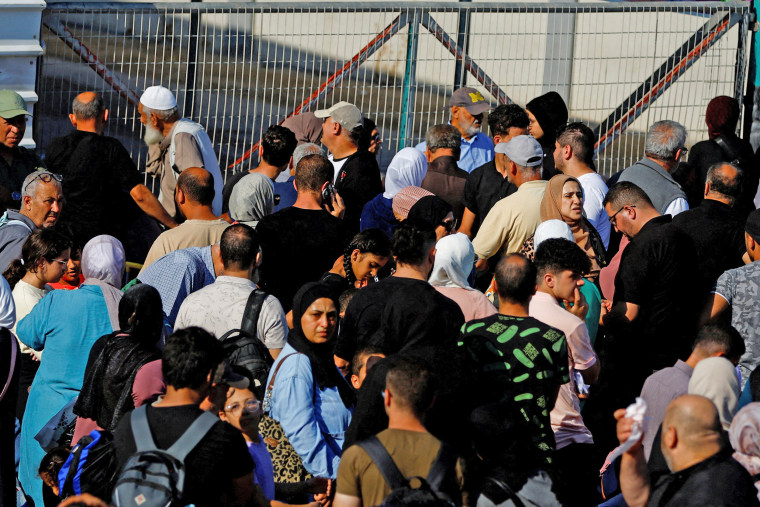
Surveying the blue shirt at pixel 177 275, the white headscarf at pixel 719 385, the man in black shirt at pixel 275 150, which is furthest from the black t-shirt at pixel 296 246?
the white headscarf at pixel 719 385

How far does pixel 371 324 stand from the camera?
6.04 metres

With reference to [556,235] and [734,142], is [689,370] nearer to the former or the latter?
[556,235]

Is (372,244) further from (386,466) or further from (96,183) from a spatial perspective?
(96,183)

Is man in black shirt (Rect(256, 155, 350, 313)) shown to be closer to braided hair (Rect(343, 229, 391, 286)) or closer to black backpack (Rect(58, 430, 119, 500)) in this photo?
braided hair (Rect(343, 229, 391, 286))

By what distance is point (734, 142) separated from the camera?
998 centimetres

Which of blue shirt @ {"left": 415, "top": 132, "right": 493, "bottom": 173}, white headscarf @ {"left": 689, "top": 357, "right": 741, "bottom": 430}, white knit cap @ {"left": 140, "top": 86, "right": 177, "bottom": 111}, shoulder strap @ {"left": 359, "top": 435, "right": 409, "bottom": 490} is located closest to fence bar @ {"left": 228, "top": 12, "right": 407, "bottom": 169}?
blue shirt @ {"left": 415, "top": 132, "right": 493, "bottom": 173}

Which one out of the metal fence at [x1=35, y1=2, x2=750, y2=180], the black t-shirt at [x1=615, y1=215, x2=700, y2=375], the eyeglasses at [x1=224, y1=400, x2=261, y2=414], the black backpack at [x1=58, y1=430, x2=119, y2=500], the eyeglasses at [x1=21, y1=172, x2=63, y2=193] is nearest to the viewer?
the black backpack at [x1=58, y1=430, x2=119, y2=500]

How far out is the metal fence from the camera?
33.1 feet

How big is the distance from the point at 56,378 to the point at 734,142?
19.7 feet

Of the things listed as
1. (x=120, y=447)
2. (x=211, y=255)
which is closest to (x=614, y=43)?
(x=211, y=255)

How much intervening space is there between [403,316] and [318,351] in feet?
1.96

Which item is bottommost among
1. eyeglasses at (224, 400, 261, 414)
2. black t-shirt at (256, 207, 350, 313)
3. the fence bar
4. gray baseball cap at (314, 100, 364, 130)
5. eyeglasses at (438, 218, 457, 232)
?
eyeglasses at (224, 400, 261, 414)

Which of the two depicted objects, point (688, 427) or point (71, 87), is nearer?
point (688, 427)

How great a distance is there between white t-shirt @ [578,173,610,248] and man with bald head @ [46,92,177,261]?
297 cm
